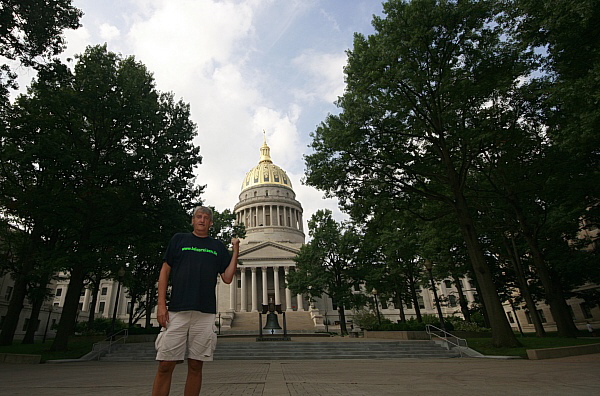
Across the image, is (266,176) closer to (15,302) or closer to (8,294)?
(8,294)

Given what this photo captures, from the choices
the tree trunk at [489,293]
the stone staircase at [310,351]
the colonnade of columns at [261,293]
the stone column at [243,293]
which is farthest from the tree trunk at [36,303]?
the stone column at [243,293]

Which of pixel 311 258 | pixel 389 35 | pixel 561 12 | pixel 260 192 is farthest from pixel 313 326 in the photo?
pixel 260 192

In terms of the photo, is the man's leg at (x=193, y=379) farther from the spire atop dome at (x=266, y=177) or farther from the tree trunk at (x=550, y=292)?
the spire atop dome at (x=266, y=177)

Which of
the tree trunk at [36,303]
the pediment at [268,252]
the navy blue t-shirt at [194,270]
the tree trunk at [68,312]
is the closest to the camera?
the navy blue t-shirt at [194,270]

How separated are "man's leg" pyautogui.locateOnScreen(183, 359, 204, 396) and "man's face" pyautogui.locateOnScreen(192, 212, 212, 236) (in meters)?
1.54

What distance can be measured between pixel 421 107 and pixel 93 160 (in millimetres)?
18351

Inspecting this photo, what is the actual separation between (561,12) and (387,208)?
38.6 ft

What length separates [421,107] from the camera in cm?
1836

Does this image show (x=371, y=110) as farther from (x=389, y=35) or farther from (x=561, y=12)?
(x=561, y=12)

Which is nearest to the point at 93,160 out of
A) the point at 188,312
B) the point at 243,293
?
the point at 188,312

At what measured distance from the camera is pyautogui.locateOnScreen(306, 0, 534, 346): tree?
52.6 ft

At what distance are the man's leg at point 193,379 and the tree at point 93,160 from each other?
16.4 meters

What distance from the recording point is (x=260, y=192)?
92.1 meters

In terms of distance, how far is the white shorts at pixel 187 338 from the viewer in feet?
12.1
